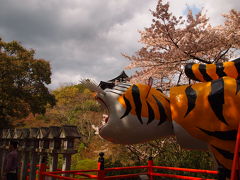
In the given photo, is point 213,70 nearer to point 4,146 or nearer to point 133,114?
point 133,114

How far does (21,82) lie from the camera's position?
12836 mm

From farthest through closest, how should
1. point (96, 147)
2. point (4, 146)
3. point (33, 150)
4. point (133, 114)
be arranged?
point (96, 147) < point (4, 146) < point (33, 150) < point (133, 114)

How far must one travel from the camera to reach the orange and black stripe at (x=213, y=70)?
2.35m

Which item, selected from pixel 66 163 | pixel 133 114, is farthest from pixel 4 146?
pixel 133 114

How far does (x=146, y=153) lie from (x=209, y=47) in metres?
4.35

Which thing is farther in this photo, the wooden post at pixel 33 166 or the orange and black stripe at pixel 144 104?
the wooden post at pixel 33 166

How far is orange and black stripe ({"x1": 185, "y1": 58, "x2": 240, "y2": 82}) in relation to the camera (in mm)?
2354

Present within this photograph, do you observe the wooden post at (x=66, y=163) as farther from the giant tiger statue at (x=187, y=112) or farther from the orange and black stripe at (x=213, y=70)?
the orange and black stripe at (x=213, y=70)

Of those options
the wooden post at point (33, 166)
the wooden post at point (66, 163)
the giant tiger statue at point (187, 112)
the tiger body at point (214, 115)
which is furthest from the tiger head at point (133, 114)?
the wooden post at point (33, 166)

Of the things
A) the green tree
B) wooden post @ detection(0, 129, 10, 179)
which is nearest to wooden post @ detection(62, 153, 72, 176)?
wooden post @ detection(0, 129, 10, 179)

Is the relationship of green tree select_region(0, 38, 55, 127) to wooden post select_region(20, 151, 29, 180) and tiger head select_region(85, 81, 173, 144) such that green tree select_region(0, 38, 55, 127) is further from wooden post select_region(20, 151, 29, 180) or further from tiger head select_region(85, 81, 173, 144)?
tiger head select_region(85, 81, 173, 144)

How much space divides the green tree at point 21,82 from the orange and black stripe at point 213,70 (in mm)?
11353

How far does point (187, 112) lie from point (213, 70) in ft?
2.04

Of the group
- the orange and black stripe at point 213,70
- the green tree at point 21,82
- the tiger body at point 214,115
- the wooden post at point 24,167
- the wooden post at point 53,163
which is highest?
the green tree at point 21,82
